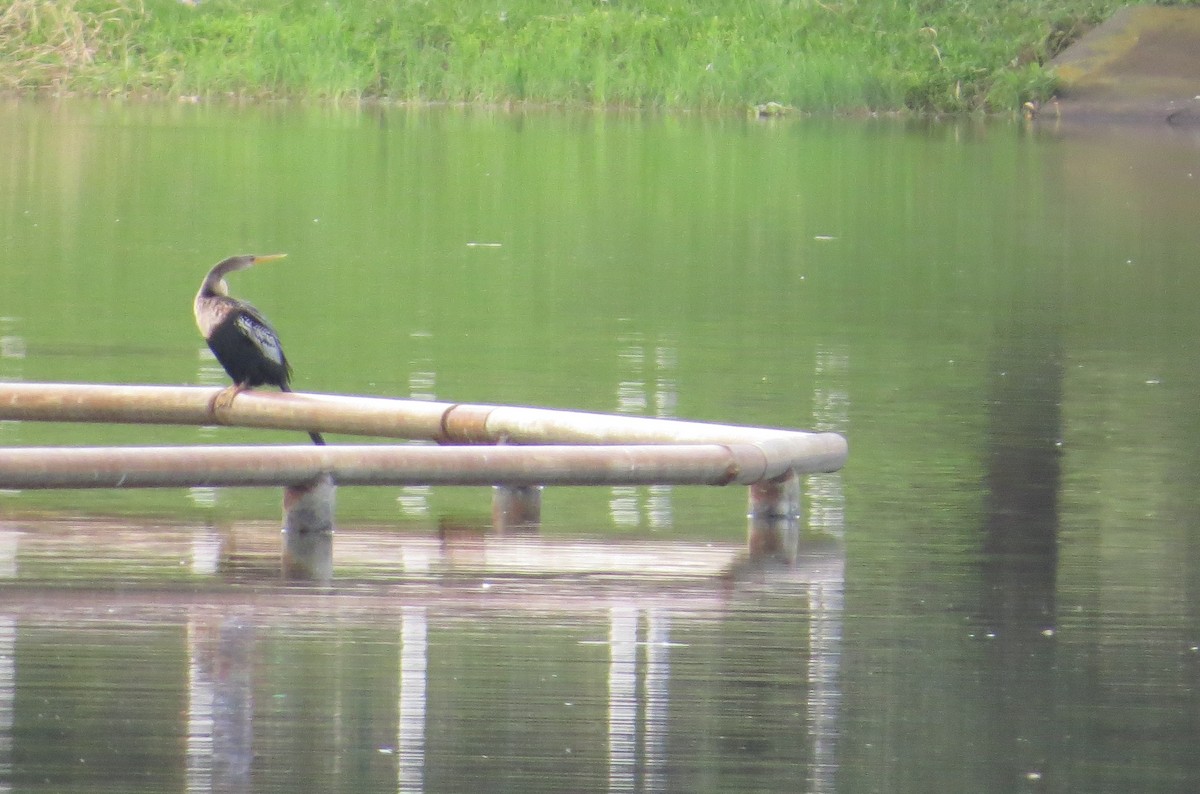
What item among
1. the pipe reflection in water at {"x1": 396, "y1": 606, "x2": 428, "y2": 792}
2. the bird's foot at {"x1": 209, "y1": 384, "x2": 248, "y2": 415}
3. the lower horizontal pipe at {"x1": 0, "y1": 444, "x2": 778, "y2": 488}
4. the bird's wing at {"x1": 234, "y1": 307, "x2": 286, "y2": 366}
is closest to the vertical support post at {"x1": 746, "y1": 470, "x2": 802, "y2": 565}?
the lower horizontal pipe at {"x1": 0, "y1": 444, "x2": 778, "y2": 488}

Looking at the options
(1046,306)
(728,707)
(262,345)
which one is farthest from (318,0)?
(728,707)

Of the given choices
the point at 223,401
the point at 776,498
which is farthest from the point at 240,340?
the point at 776,498

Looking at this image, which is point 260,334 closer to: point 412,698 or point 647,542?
point 647,542

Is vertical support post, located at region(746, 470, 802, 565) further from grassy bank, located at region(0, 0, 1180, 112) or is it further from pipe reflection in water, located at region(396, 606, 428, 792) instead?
grassy bank, located at region(0, 0, 1180, 112)

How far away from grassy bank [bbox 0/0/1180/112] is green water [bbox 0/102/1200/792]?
A: 15940 millimetres

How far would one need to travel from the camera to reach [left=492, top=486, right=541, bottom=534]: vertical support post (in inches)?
306

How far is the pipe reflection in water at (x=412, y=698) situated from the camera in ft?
16.9

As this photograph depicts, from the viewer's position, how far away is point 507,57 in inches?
1403

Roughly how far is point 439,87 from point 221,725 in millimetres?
31343

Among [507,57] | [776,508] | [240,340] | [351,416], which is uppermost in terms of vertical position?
[507,57]

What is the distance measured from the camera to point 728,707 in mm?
5676

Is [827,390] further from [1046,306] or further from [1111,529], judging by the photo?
[1046,306]

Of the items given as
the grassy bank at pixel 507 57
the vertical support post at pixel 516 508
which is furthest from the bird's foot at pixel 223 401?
the grassy bank at pixel 507 57

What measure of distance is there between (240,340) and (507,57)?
27723mm
